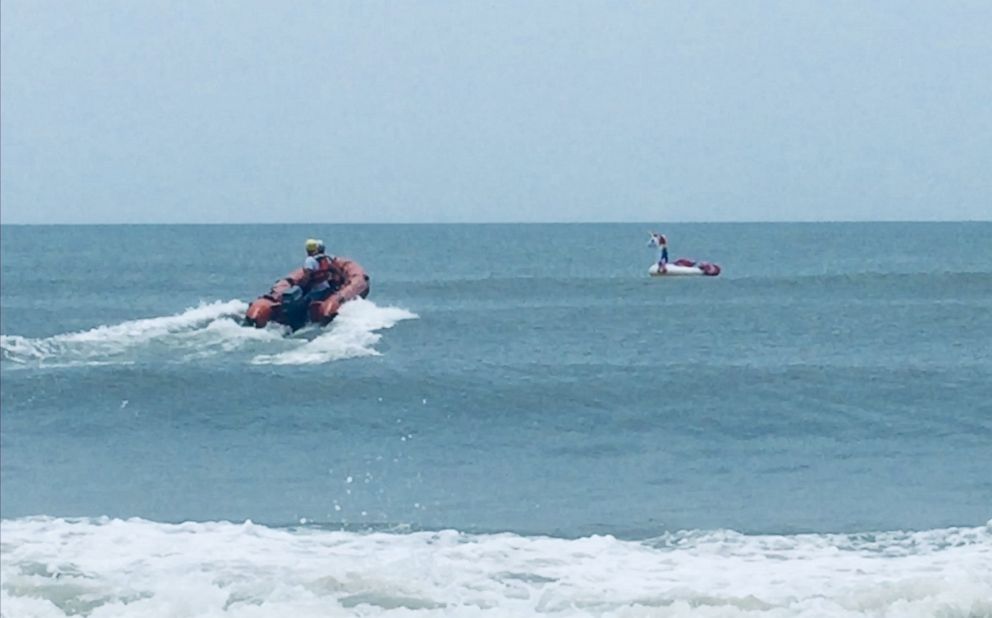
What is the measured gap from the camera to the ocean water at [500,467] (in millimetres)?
10336

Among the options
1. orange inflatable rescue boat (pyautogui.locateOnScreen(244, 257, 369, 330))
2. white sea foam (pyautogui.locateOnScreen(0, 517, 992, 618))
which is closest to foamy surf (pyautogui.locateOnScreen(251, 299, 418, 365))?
orange inflatable rescue boat (pyautogui.locateOnScreen(244, 257, 369, 330))

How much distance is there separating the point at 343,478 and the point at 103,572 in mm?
4516

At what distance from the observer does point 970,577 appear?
34.2 feet

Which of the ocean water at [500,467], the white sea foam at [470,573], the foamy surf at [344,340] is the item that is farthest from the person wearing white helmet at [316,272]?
the white sea foam at [470,573]

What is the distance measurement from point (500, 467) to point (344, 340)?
405 inches

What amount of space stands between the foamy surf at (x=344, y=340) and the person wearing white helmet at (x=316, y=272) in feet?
1.59

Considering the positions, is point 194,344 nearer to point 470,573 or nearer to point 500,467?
point 500,467

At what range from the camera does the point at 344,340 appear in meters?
25.3

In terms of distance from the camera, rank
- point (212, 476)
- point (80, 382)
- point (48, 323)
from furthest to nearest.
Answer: point (48, 323)
point (80, 382)
point (212, 476)

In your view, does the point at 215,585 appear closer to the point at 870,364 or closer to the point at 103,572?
the point at 103,572

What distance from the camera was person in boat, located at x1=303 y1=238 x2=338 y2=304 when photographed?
26.8 m

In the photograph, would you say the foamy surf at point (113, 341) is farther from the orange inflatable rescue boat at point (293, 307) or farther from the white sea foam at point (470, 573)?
the white sea foam at point (470, 573)

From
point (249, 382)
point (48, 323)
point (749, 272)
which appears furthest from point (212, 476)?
point (749, 272)

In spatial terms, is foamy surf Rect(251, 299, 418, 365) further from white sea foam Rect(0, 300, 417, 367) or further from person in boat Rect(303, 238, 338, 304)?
person in boat Rect(303, 238, 338, 304)
